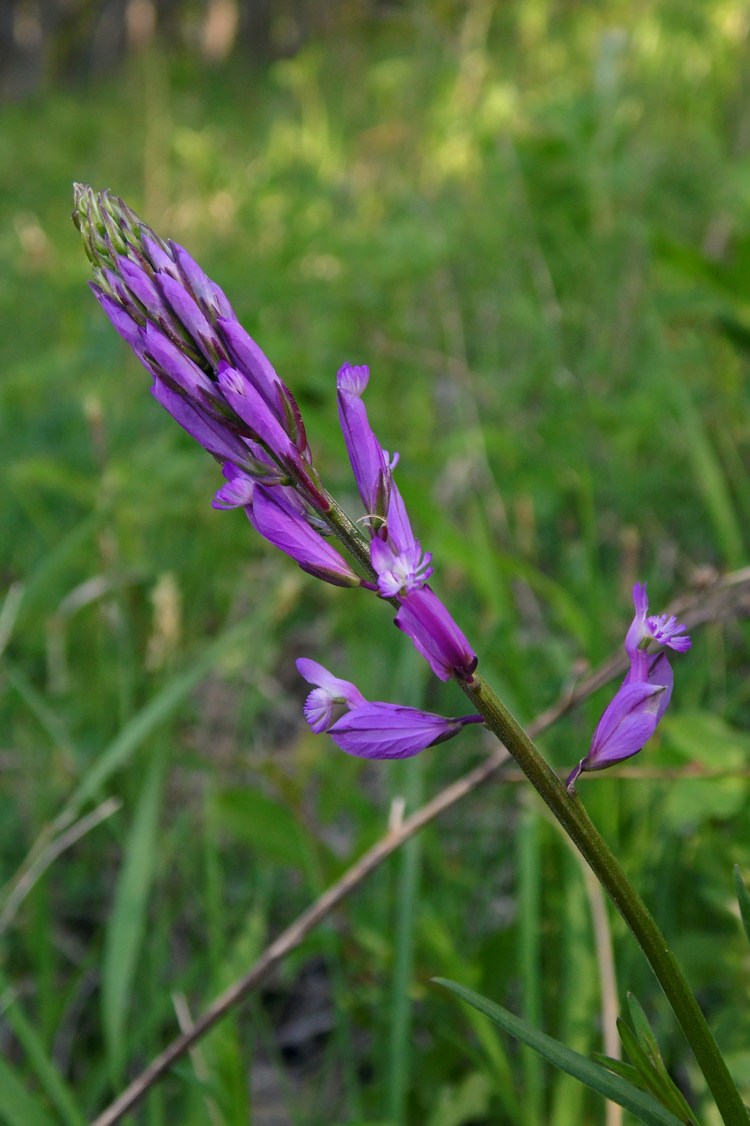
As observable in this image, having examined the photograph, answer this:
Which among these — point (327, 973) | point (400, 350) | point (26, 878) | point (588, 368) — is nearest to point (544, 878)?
point (327, 973)

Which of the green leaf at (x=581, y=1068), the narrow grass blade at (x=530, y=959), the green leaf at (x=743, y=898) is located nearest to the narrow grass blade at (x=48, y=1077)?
the narrow grass blade at (x=530, y=959)

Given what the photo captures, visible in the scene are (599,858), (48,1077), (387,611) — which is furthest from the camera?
(387,611)

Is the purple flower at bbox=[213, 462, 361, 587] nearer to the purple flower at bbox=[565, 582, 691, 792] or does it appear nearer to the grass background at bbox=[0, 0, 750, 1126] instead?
the purple flower at bbox=[565, 582, 691, 792]

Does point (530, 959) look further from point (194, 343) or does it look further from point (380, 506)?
point (194, 343)

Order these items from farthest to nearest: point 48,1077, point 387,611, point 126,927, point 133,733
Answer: point 387,611
point 133,733
point 126,927
point 48,1077

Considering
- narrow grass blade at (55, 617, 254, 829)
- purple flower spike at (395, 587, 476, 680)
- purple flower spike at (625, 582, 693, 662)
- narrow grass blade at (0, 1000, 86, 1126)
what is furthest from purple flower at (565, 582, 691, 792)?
narrow grass blade at (55, 617, 254, 829)

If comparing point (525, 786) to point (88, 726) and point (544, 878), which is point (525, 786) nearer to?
point (544, 878)

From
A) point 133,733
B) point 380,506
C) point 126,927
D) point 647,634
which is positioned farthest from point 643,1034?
point 133,733

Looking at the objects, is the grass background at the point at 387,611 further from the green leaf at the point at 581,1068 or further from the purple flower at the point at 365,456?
the purple flower at the point at 365,456
